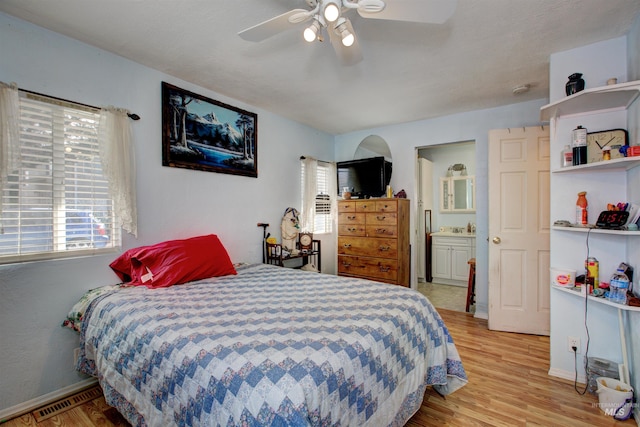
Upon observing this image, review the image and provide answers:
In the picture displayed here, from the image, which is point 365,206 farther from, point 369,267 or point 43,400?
point 43,400

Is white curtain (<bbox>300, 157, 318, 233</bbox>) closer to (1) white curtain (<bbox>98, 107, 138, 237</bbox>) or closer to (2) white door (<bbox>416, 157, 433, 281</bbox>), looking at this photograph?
(2) white door (<bbox>416, 157, 433, 281</bbox>)

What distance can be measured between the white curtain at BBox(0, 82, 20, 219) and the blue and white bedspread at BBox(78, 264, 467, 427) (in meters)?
1.04

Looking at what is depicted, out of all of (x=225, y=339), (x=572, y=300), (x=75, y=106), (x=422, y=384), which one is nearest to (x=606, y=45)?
(x=572, y=300)

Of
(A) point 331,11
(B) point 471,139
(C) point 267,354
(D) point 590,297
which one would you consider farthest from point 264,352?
(B) point 471,139

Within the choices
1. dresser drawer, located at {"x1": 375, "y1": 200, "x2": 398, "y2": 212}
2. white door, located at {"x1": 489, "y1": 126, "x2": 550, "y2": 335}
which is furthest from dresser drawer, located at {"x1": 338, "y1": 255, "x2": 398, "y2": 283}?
white door, located at {"x1": 489, "y1": 126, "x2": 550, "y2": 335}

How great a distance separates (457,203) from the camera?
17.4ft

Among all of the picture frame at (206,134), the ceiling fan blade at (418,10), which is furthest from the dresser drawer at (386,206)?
the ceiling fan blade at (418,10)

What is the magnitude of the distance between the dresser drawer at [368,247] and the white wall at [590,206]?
1.69m

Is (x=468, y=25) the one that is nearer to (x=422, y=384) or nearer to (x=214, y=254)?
(x=422, y=384)

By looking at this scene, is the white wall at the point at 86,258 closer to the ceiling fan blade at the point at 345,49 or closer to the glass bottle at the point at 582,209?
the ceiling fan blade at the point at 345,49

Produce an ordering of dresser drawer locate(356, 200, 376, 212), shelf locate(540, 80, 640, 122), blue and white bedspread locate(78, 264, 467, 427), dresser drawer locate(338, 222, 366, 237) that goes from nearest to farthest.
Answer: blue and white bedspread locate(78, 264, 467, 427) → shelf locate(540, 80, 640, 122) → dresser drawer locate(356, 200, 376, 212) → dresser drawer locate(338, 222, 366, 237)

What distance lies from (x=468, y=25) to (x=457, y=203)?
385cm

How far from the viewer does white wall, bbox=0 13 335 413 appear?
1881 mm

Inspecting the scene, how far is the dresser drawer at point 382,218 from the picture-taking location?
3709 millimetres
